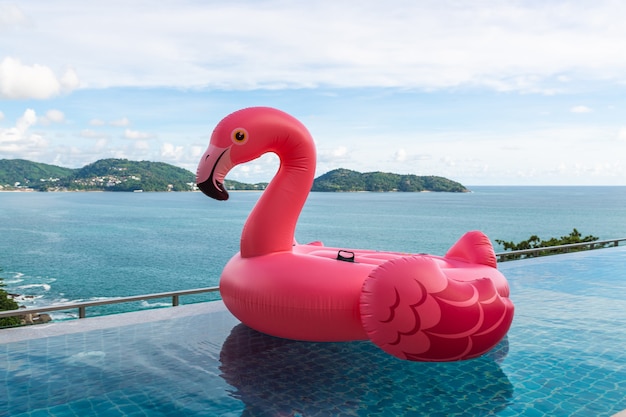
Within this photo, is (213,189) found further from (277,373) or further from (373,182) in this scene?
(373,182)

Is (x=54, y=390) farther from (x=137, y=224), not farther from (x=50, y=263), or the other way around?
(x=137, y=224)

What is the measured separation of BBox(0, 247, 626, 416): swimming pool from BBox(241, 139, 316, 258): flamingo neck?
3.70 feet

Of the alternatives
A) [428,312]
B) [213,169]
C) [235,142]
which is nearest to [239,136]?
[235,142]

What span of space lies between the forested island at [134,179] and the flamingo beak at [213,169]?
128m

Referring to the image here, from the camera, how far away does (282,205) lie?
→ 6.02m

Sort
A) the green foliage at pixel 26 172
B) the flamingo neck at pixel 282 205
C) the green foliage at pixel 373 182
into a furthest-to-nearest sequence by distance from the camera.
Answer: the green foliage at pixel 26 172, the green foliage at pixel 373 182, the flamingo neck at pixel 282 205

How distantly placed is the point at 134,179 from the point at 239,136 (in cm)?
13443

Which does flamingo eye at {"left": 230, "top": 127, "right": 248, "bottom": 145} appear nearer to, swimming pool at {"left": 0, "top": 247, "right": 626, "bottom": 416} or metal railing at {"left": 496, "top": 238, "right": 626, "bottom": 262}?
swimming pool at {"left": 0, "top": 247, "right": 626, "bottom": 416}

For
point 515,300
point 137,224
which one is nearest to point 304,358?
point 515,300

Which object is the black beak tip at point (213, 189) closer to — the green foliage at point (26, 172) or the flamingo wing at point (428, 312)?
the flamingo wing at point (428, 312)

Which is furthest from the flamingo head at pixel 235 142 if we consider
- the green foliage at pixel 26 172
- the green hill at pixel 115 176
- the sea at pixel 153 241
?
the green foliage at pixel 26 172

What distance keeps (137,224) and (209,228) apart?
10.5 metres

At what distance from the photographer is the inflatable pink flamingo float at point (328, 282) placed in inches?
183

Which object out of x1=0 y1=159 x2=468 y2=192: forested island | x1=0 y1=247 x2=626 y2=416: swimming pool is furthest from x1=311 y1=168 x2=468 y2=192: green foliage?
x1=0 y1=247 x2=626 y2=416: swimming pool
